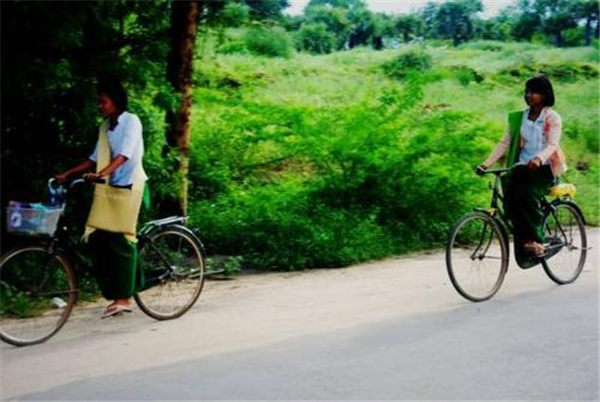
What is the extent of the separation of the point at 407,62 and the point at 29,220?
20.9m

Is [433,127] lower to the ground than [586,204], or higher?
higher

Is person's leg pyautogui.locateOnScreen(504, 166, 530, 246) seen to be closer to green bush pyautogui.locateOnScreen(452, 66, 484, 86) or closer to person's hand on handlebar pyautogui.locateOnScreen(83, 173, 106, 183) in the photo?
person's hand on handlebar pyautogui.locateOnScreen(83, 173, 106, 183)

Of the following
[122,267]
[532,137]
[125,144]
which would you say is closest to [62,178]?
[125,144]

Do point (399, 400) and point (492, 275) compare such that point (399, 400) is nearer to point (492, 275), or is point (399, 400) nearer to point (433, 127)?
point (492, 275)

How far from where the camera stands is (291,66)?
24547mm

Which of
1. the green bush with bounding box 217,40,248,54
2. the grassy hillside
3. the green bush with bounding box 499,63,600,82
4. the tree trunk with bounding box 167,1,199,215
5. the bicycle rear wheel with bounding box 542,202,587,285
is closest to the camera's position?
the bicycle rear wheel with bounding box 542,202,587,285

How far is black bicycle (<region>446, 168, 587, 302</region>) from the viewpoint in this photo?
7055 millimetres

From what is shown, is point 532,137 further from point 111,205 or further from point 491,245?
point 111,205

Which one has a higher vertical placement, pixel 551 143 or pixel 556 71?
pixel 556 71

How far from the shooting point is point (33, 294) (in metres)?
6.01

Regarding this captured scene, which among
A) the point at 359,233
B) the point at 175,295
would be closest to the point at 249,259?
the point at 359,233

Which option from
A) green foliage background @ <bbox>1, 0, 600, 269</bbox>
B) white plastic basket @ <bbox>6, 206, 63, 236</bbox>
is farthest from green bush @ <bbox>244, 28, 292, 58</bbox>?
white plastic basket @ <bbox>6, 206, 63, 236</bbox>

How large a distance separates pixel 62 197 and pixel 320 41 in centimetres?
2693

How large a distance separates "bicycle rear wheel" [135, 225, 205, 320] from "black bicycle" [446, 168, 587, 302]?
2.13 metres
